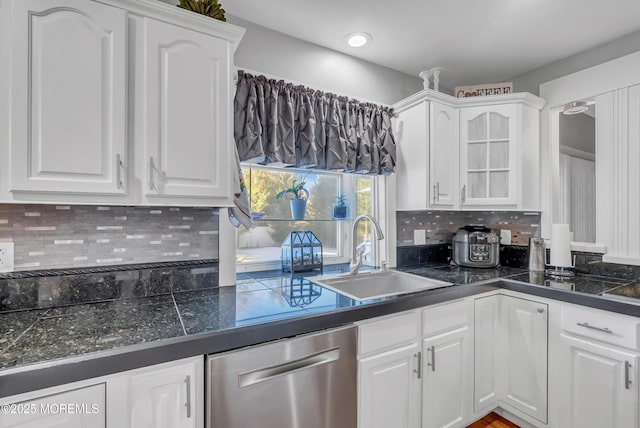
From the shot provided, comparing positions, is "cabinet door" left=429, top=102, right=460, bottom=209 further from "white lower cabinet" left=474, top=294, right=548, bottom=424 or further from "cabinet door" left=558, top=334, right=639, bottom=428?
"cabinet door" left=558, top=334, right=639, bottom=428

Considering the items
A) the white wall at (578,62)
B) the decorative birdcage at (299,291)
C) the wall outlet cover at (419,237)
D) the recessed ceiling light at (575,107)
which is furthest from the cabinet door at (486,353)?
the white wall at (578,62)

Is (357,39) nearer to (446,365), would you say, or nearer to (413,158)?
(413,158)

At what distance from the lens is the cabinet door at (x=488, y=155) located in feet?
7.09

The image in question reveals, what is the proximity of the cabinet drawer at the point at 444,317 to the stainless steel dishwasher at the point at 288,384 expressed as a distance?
482mm

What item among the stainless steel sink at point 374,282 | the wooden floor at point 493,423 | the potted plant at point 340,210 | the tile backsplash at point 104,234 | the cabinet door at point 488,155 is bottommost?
the wooden floor at point 493,423

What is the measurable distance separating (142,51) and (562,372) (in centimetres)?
249

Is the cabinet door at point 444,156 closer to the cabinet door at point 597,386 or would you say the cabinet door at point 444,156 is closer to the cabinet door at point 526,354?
the cabinet door at point 526,354

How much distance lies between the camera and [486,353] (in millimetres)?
1879

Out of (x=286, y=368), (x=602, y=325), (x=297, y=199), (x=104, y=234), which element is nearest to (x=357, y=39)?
(x=297, y=199)

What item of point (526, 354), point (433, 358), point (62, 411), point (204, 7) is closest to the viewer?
point (62, 411)

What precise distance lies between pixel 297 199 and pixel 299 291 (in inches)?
27.4

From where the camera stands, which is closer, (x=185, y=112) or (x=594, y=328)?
(x=185, y=112)

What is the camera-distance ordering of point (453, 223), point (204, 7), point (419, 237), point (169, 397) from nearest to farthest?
point (169, 397)
point (204, 7)
point (419, 237)
point (453, 223)

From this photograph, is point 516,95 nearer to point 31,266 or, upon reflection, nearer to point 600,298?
point 600,298
